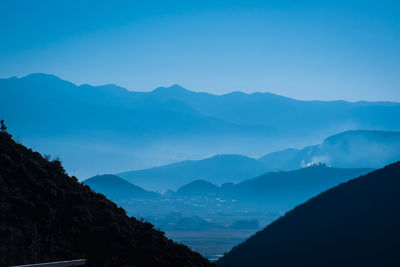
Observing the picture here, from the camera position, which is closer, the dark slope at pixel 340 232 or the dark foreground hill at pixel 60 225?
the dark foreground hill at pixel 60 225

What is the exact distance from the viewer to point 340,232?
2388 inches

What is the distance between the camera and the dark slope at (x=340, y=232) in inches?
2196

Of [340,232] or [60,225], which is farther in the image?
[340,232]

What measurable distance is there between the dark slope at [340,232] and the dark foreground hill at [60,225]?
1287 inches

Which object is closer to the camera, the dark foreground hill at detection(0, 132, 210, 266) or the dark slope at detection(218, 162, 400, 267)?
the dark foreground hill at detection(0, 132, 210, 266)

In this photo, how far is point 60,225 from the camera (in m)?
21.9

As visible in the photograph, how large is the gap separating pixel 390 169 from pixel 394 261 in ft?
60.2

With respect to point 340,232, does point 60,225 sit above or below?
below

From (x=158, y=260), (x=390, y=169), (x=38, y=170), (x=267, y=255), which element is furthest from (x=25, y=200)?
(x=390, y=169)

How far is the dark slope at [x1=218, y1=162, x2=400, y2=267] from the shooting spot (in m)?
55.8

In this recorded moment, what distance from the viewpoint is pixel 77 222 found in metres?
22.9

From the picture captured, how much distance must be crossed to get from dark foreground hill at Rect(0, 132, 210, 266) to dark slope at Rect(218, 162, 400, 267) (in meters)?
32.7

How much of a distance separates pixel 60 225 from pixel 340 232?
44.9 meters

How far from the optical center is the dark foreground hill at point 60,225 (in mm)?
19728
